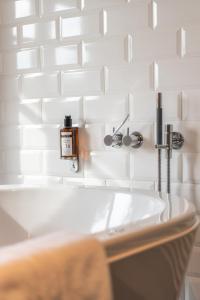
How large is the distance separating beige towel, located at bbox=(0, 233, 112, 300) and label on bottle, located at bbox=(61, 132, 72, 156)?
110 centimetres

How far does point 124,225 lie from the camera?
1047 millimetres

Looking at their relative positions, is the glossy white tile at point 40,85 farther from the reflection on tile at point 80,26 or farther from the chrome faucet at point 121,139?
the chrome faucet at point 121,139

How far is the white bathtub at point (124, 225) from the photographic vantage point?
3.15ft

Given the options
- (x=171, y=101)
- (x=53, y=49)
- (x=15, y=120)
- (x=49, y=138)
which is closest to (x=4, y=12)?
(x=53, y=49)

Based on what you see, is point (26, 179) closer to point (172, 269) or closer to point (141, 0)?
point (141, 0)

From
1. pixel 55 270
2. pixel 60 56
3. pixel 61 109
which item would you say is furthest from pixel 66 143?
pixel 55 270

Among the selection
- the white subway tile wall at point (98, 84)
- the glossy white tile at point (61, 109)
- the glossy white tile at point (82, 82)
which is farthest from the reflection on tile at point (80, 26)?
the glossy white tile at point (61, 109)

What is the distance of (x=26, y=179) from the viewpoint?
84.4 inches

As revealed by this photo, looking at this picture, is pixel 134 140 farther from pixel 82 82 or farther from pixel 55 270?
pixel 55 270

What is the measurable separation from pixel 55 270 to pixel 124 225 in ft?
1.06

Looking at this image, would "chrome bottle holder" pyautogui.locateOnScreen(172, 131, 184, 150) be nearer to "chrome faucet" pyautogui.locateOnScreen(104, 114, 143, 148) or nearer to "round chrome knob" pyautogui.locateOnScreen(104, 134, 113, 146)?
"chrome faucet" pyautogui.locateOnScreen(104, 114, 143, 148)

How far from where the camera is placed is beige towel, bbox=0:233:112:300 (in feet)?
2.33

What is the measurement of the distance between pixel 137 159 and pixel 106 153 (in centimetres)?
15

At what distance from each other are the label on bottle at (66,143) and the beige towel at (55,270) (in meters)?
1.10
